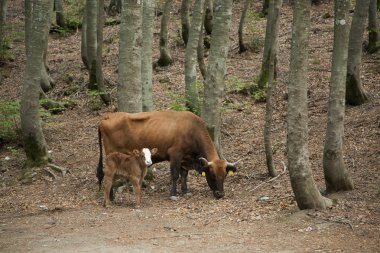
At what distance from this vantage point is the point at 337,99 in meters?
10.6

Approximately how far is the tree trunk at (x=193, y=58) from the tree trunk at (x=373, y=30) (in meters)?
7.55

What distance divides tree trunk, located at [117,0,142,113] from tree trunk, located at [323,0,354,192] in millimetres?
4647

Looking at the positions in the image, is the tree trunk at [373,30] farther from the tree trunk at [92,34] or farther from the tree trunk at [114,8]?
the tree trunk at [114,8]

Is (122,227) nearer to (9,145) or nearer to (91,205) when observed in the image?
(91,205)

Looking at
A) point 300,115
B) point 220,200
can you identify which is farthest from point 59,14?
point 300,115

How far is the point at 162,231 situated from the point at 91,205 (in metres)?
2.74

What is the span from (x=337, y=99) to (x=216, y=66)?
3744mm

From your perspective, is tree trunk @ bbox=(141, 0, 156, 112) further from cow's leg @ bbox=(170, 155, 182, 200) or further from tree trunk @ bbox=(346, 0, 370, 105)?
tree trunk @ bbox=(346, 0, 370, 105)

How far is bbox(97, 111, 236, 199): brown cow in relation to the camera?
13.1 m

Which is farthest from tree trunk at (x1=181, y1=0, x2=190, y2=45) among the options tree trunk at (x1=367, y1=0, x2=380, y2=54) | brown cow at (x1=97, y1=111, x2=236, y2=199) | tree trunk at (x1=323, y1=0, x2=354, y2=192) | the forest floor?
tree trunk at (x1=323, y1=0, x2=354, y2=192)

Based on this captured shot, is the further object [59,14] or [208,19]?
[59,14]

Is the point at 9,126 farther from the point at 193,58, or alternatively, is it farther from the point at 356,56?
the point at 356,56

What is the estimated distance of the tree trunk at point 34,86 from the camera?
47.8 feet

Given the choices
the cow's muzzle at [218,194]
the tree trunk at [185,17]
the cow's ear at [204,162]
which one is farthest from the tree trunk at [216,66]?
the tree trunk at [185,17]
